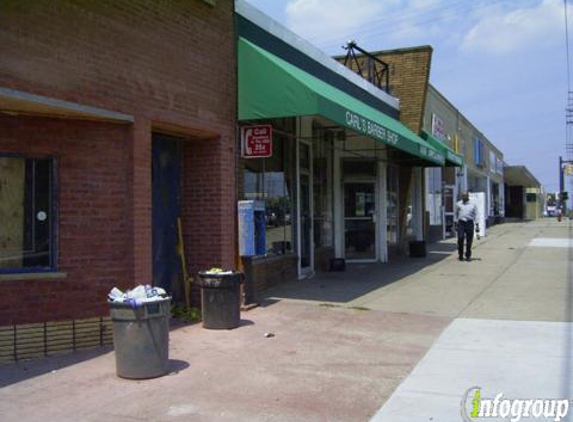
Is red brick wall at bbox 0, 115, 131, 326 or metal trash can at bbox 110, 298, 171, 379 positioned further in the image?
red brick wall at bbox 0, 115, 131, 326

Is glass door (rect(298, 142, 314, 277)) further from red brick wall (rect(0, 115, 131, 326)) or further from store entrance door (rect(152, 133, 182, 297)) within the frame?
red brick wall (rect(0, 115, 131, 326))

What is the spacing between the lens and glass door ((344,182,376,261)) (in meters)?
16.5

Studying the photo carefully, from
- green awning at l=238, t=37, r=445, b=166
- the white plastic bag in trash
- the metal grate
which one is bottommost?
the metal grate

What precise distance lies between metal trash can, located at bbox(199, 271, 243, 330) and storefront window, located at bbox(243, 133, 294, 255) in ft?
8.51

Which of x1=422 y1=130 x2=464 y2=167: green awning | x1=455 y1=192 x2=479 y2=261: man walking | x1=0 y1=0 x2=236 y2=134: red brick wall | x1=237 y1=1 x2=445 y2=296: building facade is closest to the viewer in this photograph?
x1=0 y1=0 x2=236 y2=134: red brick wall

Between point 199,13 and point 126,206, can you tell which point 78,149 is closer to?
point 126,206

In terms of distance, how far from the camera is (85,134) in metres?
7.64

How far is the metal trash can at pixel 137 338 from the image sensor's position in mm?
6230

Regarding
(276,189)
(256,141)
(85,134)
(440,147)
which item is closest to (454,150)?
(440,147)

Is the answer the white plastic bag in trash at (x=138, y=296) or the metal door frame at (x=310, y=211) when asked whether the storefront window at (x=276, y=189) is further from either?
the white plastic bag in trash at (x=138, y=296)

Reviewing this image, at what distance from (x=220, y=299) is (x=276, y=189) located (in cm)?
410

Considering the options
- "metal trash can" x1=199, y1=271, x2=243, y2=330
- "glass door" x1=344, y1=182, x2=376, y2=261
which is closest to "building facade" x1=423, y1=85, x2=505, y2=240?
"glass door" x1=344, y1=182, x2=376, y2=261

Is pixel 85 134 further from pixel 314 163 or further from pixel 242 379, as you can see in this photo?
pixel 314 163

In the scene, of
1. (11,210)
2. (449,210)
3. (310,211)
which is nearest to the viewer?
(11,210)
